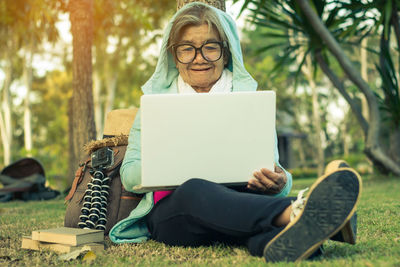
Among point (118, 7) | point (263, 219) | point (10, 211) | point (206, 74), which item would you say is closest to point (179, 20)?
point (206, 74)

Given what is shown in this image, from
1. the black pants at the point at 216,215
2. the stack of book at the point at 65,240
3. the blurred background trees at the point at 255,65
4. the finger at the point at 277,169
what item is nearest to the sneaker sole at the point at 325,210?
the black pants at the point at 216,215

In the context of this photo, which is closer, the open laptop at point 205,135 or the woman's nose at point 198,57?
the open laptop at point 205,135

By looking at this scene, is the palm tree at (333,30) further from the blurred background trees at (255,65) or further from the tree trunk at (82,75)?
the tree trunk at (82,75)

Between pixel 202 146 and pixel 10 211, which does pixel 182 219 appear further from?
pixel 10 211

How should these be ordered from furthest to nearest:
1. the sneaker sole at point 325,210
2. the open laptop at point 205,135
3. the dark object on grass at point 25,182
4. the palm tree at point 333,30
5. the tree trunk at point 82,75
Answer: the palm tree at point 333,30 → the dark object on grass at point 25,182 → the tree trunk at point 82,75 → the open laptop at point 205,135 → the sneaker sole at point 325,210

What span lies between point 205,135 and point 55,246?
0.84 metres

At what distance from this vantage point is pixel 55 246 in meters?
2.00

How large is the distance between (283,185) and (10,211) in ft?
10.4

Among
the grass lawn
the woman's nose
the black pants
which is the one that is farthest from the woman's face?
the grass lawn

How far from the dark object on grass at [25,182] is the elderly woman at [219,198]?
4.04 metres

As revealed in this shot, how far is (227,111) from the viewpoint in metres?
1.79

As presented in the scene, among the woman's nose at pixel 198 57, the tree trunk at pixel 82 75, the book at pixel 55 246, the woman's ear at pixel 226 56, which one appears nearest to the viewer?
the book at pixel 55 246

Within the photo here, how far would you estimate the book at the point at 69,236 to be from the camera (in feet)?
6.39

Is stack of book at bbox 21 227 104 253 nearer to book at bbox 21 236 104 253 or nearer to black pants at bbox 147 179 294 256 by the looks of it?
book at bbox 21 236 104 253
